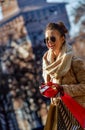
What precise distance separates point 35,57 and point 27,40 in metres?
7.46

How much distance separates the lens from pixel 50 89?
124 inches

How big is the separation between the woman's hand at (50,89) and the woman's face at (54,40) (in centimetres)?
26

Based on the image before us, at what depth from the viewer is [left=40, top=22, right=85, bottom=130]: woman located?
10.6 feet

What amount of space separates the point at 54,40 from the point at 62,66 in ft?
0.63

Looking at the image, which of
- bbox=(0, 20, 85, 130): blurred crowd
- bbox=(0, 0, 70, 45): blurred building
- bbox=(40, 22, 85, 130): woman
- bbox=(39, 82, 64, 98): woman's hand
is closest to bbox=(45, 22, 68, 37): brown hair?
bbox=(40, 22, 85, 130): woman

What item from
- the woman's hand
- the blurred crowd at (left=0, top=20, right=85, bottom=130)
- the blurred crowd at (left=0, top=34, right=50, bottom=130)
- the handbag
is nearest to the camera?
the woman's hand

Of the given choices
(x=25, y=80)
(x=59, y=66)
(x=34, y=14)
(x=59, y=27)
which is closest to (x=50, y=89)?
(x=59, y=66)

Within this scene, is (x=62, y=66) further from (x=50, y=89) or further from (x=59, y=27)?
(x=59, y=27)

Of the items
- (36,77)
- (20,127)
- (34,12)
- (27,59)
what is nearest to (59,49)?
(36,77)

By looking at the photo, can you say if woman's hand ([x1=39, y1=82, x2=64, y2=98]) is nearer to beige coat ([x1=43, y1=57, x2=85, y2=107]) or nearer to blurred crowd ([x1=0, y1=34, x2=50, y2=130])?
beige coat ([x1=43, y1=57, x2=85, y2=107])

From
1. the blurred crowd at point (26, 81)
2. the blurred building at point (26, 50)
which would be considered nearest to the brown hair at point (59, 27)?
the blurred building at point (26, 50)

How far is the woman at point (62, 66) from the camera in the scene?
323 centimetres

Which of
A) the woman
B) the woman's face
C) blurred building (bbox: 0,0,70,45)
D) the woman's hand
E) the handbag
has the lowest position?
the handbag

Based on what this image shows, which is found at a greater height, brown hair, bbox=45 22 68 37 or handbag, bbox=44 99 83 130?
brown hair, bbox=45 22 68 37
